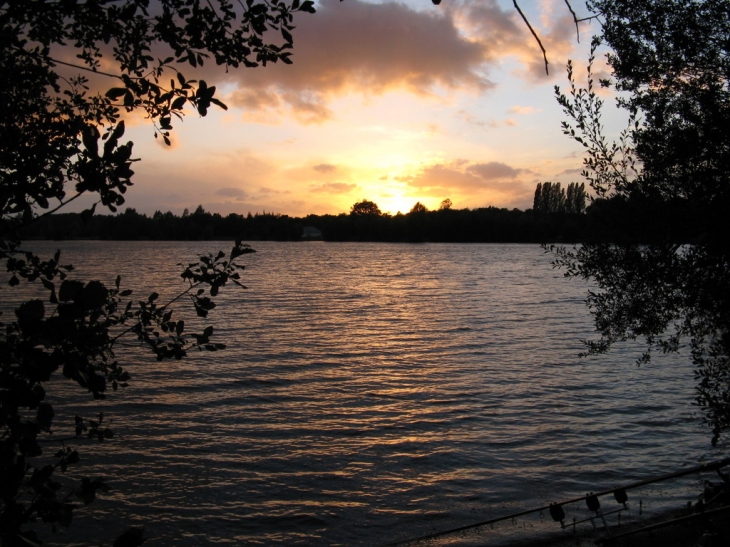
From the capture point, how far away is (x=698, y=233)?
A: 27.7ft

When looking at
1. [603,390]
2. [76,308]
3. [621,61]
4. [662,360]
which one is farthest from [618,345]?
[76,308]

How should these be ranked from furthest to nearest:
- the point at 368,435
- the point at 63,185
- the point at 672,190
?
the point at 368,435 < the point at 672,190 < the point at 63,185

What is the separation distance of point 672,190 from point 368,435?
9399 millimetres

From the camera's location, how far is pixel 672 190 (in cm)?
891

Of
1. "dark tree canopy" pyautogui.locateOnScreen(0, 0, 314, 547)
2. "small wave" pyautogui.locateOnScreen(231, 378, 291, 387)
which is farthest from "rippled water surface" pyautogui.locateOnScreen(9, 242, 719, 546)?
"dark tree canopy" pyautogui.locateOnScreen(0, 0, 314, 547)

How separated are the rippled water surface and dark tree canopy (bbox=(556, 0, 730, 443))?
4.39 metres

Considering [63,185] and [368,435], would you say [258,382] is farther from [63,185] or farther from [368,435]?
[63,185]

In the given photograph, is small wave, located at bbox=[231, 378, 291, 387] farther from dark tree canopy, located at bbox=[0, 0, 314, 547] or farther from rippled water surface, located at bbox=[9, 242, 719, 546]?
dark tree canopy, located at bbox=[0, 0, 314, 547]

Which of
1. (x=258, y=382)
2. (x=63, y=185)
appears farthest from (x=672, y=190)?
(x=258, y=382)

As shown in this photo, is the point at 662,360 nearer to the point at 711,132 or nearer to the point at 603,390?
the point at 603,390

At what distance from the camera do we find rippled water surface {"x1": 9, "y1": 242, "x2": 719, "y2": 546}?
1073 cm

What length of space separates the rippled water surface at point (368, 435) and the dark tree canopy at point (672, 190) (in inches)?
173

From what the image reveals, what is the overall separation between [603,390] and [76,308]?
788 inches

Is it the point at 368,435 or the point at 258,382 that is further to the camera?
the point at 258,382
